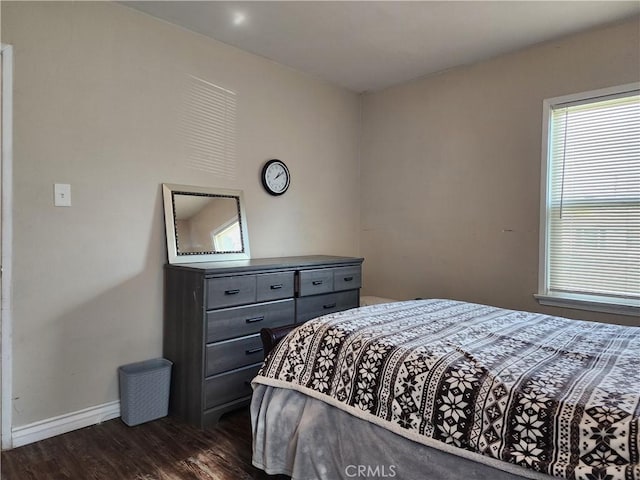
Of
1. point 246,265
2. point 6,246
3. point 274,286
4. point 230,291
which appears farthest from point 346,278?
point 6,246

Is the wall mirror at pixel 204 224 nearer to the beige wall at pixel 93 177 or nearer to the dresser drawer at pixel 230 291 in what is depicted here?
the beige wall at pixel 93 177

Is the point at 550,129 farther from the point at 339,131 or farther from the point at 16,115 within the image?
the point at 16,115

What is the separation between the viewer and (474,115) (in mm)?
3287

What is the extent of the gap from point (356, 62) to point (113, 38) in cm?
178

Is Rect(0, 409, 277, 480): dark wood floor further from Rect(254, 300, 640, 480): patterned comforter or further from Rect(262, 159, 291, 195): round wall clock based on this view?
Rect(262, 159, 291, 195): round wall clock

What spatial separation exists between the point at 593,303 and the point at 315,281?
1.86 meters

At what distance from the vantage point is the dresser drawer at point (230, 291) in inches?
93.6

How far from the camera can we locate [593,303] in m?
2.68

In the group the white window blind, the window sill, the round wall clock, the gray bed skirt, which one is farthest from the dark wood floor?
the white window blind

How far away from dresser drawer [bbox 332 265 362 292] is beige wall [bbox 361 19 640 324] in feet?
2.02

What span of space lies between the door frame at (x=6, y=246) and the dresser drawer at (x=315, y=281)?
1665mm

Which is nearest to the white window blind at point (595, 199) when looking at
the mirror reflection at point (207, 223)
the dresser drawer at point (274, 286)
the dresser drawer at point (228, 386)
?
the dresser drawer at point (274, 286)

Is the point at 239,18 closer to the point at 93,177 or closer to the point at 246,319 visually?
the point at 93,177

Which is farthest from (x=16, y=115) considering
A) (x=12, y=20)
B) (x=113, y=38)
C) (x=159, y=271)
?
(x=159, y=271)
